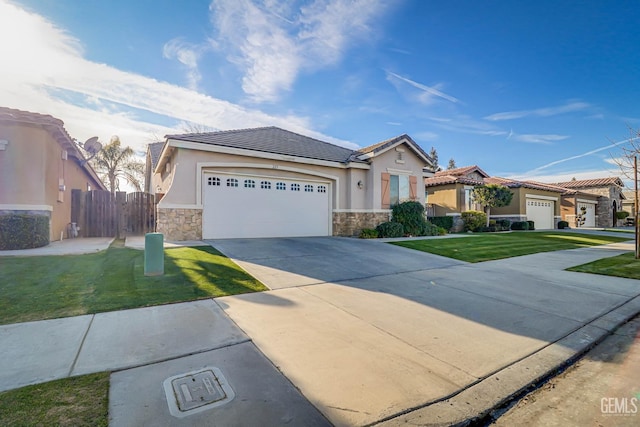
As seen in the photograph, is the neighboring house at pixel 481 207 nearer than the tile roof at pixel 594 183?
Yes

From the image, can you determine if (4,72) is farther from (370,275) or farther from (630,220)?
(630,220)

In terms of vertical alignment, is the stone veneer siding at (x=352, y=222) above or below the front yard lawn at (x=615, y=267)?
above

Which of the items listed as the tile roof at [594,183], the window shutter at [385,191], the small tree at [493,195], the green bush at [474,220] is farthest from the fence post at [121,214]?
the tile roof at [594,183]

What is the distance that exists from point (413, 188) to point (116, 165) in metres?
27.5

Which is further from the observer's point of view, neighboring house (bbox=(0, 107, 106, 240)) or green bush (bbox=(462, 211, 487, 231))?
green bush (bbox=(462, 211, 487, 231))

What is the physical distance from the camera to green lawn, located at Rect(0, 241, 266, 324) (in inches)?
163

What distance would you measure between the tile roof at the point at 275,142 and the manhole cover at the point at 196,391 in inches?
382

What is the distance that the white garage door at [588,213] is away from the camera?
92.6ft

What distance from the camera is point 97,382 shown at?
7.73 ft

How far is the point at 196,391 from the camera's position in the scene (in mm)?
2297

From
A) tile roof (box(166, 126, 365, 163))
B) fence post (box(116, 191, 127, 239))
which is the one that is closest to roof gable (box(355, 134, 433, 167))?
tile roof (box(166, 126, 365, 163))

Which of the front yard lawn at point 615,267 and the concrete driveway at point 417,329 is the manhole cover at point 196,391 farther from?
the front yard lawn at point 615,267

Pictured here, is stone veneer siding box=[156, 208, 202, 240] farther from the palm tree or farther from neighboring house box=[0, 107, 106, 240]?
the palm tree

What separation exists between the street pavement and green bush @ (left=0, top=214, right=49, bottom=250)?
23.7ft
